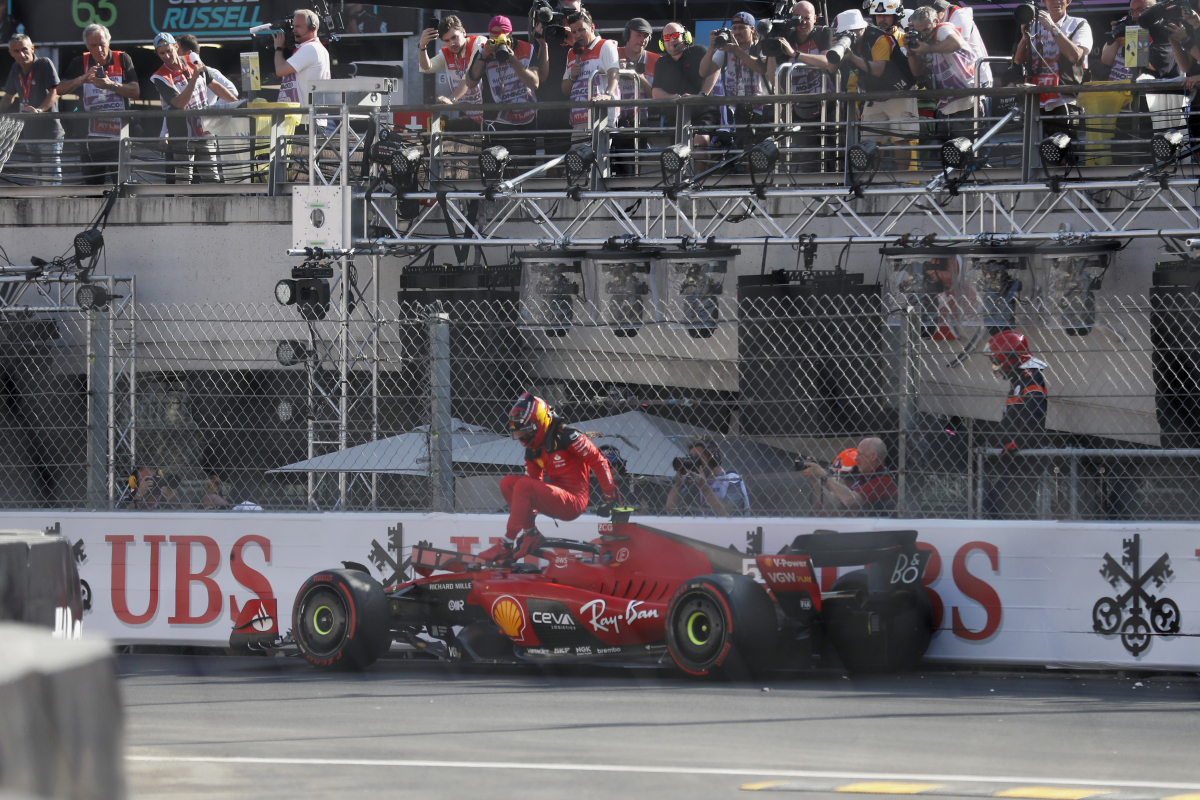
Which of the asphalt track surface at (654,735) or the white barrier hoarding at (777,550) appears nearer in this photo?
the asphalt track surface at (654,735)

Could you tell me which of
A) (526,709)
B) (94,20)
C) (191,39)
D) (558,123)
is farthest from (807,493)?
(94,20)

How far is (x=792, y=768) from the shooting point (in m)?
4.88

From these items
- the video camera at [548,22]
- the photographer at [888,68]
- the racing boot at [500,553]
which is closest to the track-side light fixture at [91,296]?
the video camera at [548,22]

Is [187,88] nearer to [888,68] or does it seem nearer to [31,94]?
[31,94]

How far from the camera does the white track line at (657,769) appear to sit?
183 inches

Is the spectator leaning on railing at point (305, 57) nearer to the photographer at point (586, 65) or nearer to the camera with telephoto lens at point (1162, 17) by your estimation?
the photographer at point (586, 65)

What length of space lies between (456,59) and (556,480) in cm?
598

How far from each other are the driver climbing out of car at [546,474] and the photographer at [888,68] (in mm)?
4750

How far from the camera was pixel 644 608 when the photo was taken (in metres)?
7.30

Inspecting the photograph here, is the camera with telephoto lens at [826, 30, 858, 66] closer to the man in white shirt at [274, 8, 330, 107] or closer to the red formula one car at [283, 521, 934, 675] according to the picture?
the man in white shirt at [274, 8, 330, 107]

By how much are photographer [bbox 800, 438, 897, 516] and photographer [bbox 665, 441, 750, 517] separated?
48 cm

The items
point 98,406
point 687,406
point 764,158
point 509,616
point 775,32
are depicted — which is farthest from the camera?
point 775,32

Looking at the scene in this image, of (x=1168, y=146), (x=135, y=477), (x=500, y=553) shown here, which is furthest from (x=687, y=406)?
(x=135, y=477)

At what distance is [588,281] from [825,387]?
2.71 metres
